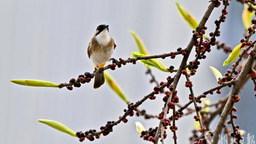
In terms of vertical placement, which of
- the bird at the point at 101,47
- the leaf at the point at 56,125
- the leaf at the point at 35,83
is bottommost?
the leaf at the point at 56,125

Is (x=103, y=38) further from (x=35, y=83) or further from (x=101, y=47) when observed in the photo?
(x=35, y=83)

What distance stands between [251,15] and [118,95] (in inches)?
21.9

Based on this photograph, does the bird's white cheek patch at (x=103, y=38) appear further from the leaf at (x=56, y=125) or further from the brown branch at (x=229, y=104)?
the brown branch at (x=229, y=104)

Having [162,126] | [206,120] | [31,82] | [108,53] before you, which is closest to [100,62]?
[108,53]

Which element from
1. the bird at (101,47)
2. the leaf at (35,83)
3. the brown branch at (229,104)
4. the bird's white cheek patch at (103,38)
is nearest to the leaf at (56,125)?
the leaf at (35,83)

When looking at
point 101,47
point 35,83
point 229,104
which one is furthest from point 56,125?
point 101,47

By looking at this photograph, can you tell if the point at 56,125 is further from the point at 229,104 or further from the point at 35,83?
the point at 229,104

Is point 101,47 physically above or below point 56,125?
above

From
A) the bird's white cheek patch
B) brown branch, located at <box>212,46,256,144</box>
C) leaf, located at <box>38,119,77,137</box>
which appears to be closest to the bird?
the bird's white cheek patch

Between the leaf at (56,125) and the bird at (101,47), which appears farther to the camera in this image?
the bird at (101,47)

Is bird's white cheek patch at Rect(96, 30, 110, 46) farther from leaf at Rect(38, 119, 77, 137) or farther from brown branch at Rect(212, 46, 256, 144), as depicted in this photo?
brown branch at Rect(212, 46, 256, 144)

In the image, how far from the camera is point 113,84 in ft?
3.25

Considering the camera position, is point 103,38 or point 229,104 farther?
point 103,38

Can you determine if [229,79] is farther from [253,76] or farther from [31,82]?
[31,82]
